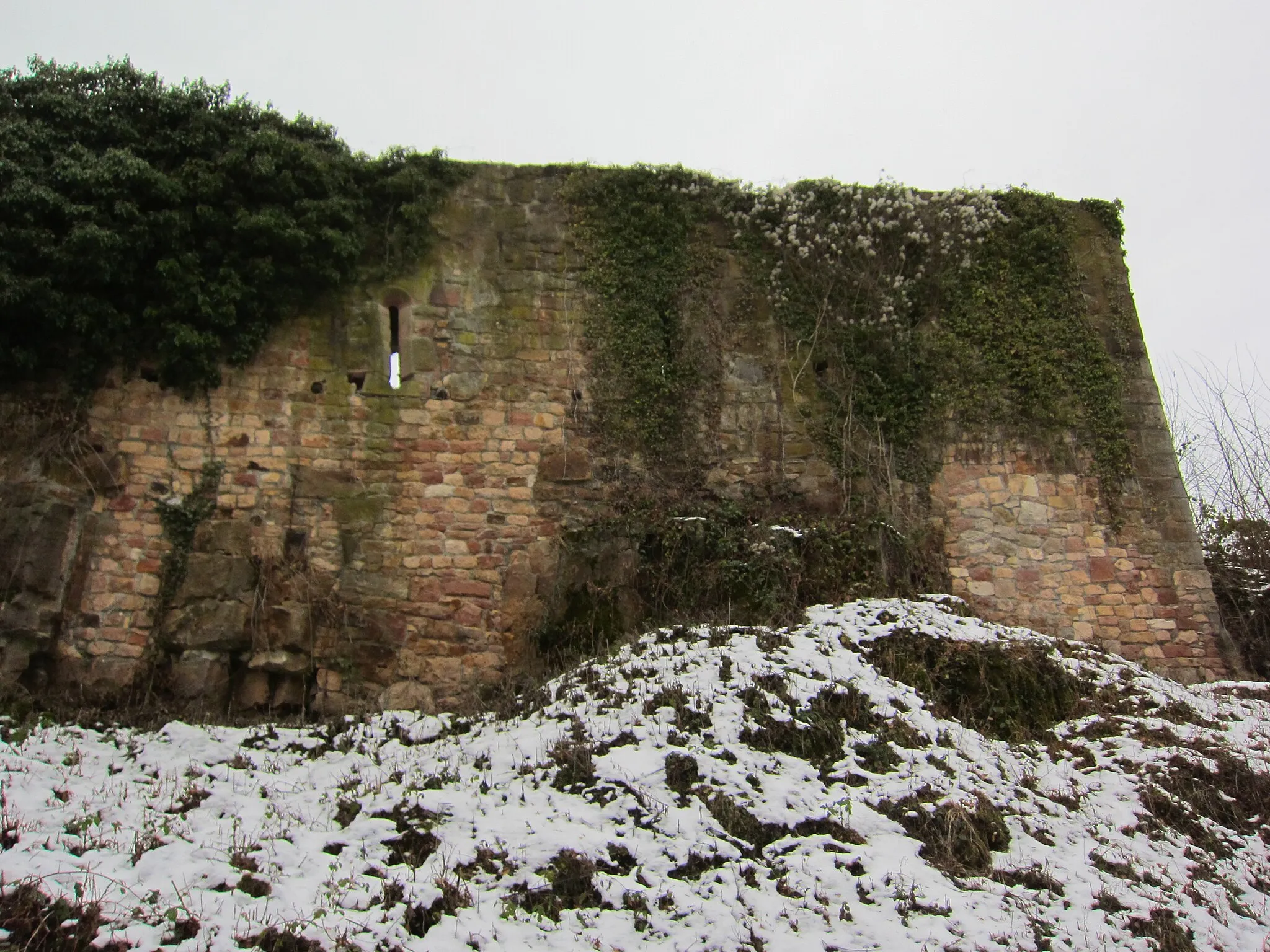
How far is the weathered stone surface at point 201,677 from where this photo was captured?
7605mm

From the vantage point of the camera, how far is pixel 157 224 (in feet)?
26.3

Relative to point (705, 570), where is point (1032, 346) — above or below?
above

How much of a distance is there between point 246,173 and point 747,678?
6.23m

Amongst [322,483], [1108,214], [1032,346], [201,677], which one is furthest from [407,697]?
[1108,214]

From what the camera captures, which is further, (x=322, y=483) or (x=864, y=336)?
(x=864, y=336)

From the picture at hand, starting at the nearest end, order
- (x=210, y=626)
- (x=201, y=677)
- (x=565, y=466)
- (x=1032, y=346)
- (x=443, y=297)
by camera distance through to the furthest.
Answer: (x=201, y=677) < (x=210, y=626) < (x=565, y=466) < (x=443, y=297) < (x=1032, y=346)

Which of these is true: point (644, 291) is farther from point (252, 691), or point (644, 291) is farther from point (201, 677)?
point (201, 677)

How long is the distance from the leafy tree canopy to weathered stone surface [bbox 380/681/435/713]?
3178mm

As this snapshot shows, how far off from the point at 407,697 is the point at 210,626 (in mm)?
1713

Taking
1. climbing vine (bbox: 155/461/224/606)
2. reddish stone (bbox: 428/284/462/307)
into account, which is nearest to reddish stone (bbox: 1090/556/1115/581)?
reddish stone (bbox: 428/284/462/307)

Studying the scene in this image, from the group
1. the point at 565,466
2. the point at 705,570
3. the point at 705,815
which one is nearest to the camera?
the point at 705,815

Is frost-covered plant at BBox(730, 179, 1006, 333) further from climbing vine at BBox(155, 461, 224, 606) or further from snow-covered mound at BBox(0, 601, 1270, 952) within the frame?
climbing vine at BBox(155, 461, 224, 606)

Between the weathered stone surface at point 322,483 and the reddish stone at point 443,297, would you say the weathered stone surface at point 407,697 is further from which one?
the reddish stone at point 443,297

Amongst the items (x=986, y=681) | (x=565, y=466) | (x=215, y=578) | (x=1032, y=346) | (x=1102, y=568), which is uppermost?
(x=1032, y=346)
